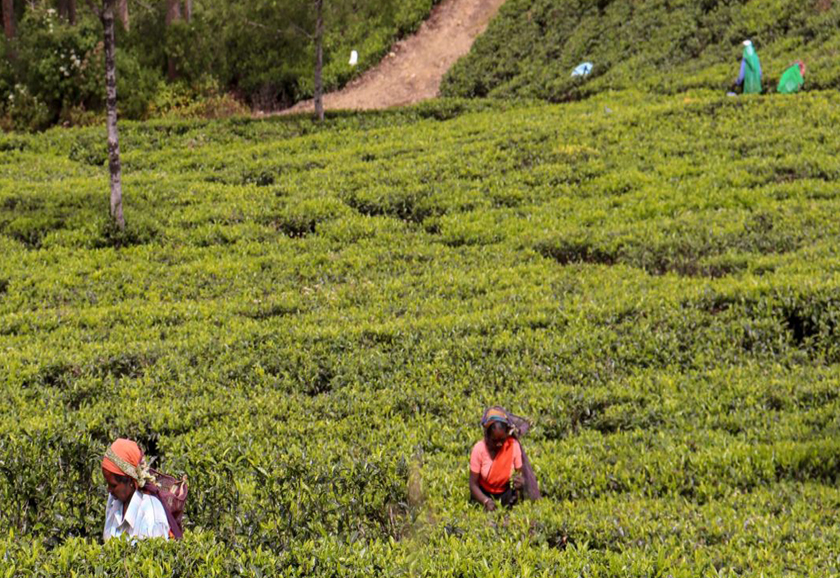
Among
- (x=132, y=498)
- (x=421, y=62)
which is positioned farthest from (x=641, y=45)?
(x=132, y=498)

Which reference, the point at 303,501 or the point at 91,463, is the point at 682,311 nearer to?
the point at 303,501

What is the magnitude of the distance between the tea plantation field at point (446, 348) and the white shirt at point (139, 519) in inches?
11.8

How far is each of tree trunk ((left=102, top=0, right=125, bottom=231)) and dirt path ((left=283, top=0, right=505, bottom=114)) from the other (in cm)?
1355

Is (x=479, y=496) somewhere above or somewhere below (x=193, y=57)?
below

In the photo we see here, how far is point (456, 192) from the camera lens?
58.0 ft

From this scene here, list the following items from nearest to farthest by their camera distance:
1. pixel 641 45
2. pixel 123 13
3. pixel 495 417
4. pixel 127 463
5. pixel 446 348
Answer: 1. pixel 127 463
2. pixel 495 417
3. pixel 446 348
4. pixel 641 45
5. pixel 123 13

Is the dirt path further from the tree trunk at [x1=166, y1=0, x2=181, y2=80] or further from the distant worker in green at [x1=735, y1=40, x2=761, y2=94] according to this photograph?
the distant worker in green at [x1=735, y1=40, x2=761, y2=94]

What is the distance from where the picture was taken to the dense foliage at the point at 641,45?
77.7ft

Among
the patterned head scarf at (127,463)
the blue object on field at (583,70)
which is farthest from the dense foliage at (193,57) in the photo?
the patterned head scarf at (127,463)

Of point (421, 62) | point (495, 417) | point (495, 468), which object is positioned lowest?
point (495, 468)

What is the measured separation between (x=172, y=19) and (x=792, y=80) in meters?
22.1

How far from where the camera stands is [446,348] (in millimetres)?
11055

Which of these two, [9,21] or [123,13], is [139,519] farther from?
[123,13]

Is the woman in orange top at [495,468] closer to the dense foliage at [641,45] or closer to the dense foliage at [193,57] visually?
the dense foliage at [641,45]
